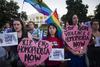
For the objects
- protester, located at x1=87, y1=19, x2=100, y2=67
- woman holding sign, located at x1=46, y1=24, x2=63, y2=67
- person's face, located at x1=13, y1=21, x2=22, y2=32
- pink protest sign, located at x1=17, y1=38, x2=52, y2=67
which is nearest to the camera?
pink protest sign, located at x1=17, y1=38, x2=52, y2=67

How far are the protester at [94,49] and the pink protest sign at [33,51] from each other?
3.42 ft

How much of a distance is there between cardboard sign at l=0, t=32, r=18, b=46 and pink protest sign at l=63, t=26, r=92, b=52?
1259 millimetres

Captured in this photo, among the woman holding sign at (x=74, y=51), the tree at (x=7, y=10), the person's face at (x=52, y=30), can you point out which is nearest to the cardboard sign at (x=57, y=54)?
the woman holding sign at (x=74, y=51)

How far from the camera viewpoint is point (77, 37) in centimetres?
808

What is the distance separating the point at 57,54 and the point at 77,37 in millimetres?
769

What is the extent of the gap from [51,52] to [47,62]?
0.26m

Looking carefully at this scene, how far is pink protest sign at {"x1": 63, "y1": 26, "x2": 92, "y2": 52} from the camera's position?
7.95 metres

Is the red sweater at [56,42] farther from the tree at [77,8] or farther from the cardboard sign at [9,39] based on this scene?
the tree at [77,8]

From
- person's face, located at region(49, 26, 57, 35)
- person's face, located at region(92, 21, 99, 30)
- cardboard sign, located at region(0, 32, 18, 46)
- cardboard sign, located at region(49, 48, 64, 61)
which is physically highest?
person's face, located at region(92, 21, 99, 30)

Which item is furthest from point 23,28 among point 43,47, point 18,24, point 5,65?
point 5,65

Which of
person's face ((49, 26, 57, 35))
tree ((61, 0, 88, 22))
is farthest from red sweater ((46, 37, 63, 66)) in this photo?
tree ((61, 0, 88, 22))

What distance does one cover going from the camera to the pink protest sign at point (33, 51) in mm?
7398

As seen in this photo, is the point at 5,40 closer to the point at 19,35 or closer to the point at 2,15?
the point at 19,35

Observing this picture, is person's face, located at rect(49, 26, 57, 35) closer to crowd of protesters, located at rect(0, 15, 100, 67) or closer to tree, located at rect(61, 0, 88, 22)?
crowd of protesters, located at rect(0, 15, 100, 67)
